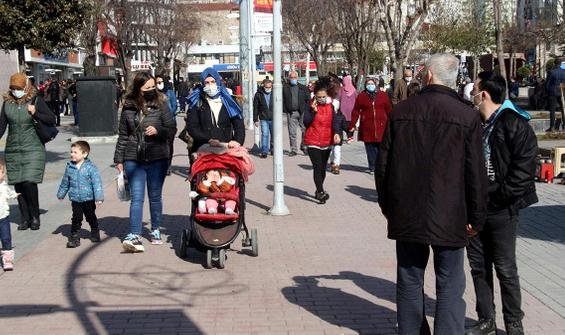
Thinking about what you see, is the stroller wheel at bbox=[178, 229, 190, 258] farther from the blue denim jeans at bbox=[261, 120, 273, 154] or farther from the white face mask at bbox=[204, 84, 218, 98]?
the blue denim jeans at bbox=[261, 120, 273, 154]

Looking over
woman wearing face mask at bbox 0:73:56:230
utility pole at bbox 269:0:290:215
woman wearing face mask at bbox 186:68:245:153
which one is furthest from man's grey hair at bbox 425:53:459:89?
woman wearing face mask at bbox 0:73:56:230

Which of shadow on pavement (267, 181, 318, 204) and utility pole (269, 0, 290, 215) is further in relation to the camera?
shadow on pavement (267, 181, 318, 204)

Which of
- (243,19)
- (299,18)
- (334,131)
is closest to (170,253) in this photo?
(334,131)

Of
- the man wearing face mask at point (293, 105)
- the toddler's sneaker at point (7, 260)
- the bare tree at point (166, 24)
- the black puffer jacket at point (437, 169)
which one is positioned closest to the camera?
the black puffer jacket at point (437, 169)

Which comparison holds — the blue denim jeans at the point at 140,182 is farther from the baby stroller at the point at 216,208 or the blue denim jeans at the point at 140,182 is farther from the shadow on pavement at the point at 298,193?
the shadow on pavement at the point at 298,193

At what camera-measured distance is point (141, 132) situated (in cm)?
815

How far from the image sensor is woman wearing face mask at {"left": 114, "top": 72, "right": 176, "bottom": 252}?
8156mm

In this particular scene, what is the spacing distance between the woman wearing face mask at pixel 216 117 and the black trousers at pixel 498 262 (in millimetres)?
3631

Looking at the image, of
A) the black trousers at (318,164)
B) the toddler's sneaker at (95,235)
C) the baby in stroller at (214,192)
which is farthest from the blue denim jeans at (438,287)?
the black trousers at (318,164)

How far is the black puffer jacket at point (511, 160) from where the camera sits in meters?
5.14

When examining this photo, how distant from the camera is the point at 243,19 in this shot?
28578mm

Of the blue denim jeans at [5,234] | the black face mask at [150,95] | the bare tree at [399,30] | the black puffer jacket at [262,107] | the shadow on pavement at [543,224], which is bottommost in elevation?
the shadow on pavement at [543,224]

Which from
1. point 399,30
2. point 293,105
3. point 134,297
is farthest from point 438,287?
point 399,30

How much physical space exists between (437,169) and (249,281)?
298 centimetres
